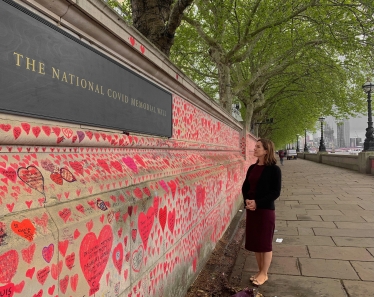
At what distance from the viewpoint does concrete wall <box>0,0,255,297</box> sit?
1.24 m

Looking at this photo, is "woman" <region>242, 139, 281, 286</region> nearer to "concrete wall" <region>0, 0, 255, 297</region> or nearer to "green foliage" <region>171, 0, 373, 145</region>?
"concrete wall" <region>0, 0, 255, 297</region>

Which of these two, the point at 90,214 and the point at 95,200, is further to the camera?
the point at 95,200

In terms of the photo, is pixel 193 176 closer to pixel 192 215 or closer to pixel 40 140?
pixel 192 215

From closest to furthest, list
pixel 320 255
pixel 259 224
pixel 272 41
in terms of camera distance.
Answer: pixel 259 224 → pixel 320 255 → pixel 272 41

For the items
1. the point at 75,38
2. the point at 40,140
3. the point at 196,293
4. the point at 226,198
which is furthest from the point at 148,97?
the point at 226,198

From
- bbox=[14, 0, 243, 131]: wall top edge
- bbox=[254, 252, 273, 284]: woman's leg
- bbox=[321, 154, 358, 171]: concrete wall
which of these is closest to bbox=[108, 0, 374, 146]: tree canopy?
bbox=[14, 0, 243, 131]: wall top edge

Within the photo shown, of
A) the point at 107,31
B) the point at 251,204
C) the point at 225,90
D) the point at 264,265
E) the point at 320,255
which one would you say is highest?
the point at 225,90

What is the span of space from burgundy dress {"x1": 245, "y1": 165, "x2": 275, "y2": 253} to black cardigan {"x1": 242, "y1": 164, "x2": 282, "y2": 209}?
59 millimetres

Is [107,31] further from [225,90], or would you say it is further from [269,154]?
[225,90]

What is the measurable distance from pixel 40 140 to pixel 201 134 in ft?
11.4

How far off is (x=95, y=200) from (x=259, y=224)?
2.31m

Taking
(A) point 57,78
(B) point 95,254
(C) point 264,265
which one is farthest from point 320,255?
(A) point 57,78

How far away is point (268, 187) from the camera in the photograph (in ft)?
11.0

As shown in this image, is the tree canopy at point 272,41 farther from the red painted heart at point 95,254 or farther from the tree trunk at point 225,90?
the red painted heart at point 95,254
